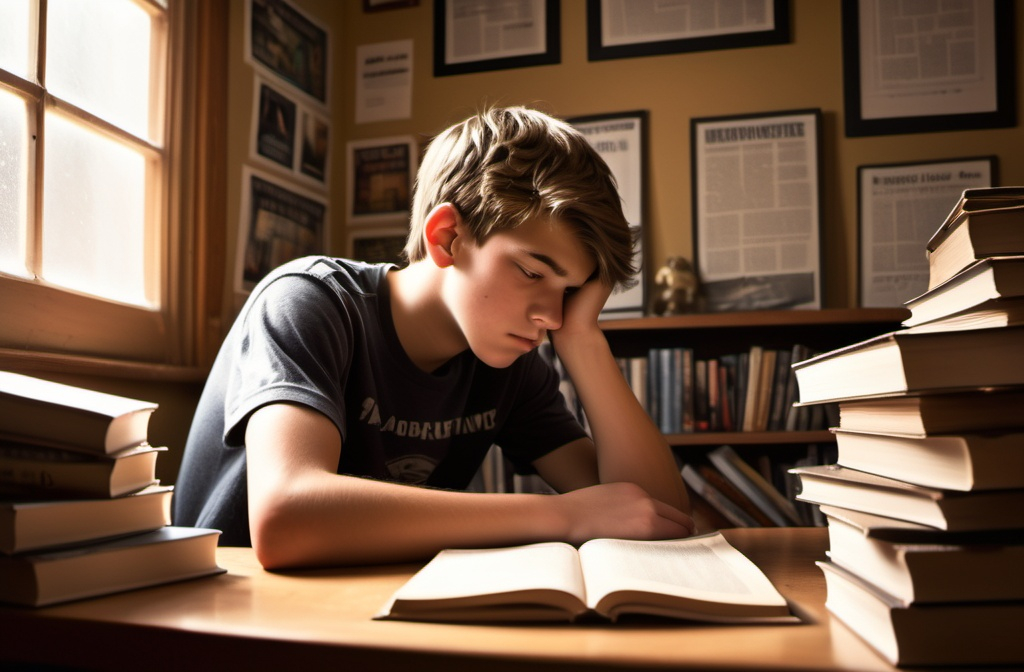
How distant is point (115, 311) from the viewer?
4.90ft

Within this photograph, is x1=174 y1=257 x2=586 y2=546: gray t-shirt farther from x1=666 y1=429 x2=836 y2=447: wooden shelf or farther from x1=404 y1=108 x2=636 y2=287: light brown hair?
x1=666 y1=429 x2=836 y2=447: wooden shelf

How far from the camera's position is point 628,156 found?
7.86 ft

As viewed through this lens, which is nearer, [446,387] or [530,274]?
[530,274]

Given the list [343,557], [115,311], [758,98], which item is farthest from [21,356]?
[758,98]

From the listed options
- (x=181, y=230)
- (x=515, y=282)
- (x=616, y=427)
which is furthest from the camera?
(x=181, y=230)

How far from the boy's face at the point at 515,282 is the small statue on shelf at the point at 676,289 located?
1.19 meters

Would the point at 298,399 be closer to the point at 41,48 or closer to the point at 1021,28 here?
the point at 41,48

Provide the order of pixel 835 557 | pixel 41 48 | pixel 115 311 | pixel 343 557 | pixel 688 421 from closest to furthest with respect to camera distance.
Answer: pixel 835 557
pixel 343 557
pixel 41 48
pixel 115 311
pixel 688 421

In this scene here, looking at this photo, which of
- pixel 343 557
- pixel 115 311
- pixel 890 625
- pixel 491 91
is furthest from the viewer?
pixel 491 91

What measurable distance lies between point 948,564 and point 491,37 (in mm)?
2362

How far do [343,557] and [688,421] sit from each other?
151 centimetres

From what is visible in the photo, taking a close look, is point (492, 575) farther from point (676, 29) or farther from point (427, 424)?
point (676, 29)

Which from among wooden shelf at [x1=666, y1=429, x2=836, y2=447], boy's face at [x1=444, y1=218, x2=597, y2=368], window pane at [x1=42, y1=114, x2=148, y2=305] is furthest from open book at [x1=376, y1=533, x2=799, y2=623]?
wooden shelf at [x1=666, y1=429, x2=836, y2=447]

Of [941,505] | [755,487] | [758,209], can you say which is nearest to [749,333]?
[758,209]
